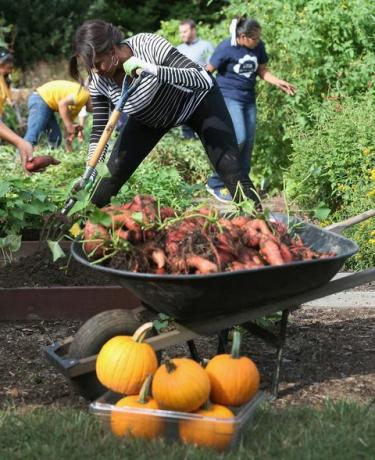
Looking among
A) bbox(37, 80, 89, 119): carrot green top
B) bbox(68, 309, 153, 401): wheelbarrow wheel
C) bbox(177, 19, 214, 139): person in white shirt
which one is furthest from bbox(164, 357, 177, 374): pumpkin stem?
bbox(177, 19, 214, 139): person in white shirt

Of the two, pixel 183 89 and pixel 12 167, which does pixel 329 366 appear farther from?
pixel 12 167

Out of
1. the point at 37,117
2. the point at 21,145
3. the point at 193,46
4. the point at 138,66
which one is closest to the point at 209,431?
the point at 138,66

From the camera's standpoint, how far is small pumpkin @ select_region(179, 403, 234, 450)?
3.36m

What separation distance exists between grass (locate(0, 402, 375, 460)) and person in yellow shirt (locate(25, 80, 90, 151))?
264 inches

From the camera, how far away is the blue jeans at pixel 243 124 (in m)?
8.85

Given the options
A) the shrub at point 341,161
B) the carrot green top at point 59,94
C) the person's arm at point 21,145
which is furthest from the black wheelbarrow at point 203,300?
the carrot green top at point 59,94

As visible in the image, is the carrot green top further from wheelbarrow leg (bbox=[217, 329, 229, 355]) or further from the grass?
the grass

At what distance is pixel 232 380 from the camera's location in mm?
3523

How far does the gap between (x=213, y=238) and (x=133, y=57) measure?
3.92ft

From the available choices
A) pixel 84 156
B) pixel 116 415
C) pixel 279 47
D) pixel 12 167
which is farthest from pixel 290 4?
pixel 116 415

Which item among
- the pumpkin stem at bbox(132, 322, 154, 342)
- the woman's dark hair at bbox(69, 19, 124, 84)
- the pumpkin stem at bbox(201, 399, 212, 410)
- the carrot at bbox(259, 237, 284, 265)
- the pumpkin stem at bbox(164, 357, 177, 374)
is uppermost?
the woman's dark hair at bbox(69, 19, 124, 84)

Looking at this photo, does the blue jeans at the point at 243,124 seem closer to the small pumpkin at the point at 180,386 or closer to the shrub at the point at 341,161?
the shrub at the point at 341,161

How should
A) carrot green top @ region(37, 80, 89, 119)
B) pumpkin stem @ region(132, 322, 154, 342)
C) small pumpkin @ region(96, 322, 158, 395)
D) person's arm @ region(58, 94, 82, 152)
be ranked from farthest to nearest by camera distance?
1. carrot green top @ region(37, 80, 89, 119)
2. person's arm @ region(58, 94, 82, 152)
3. pumpkin stem @ region(132, 322, 154, 342)
4. small pumpkin @ region(96, 322, 158, 395)

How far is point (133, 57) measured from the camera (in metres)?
4.55
